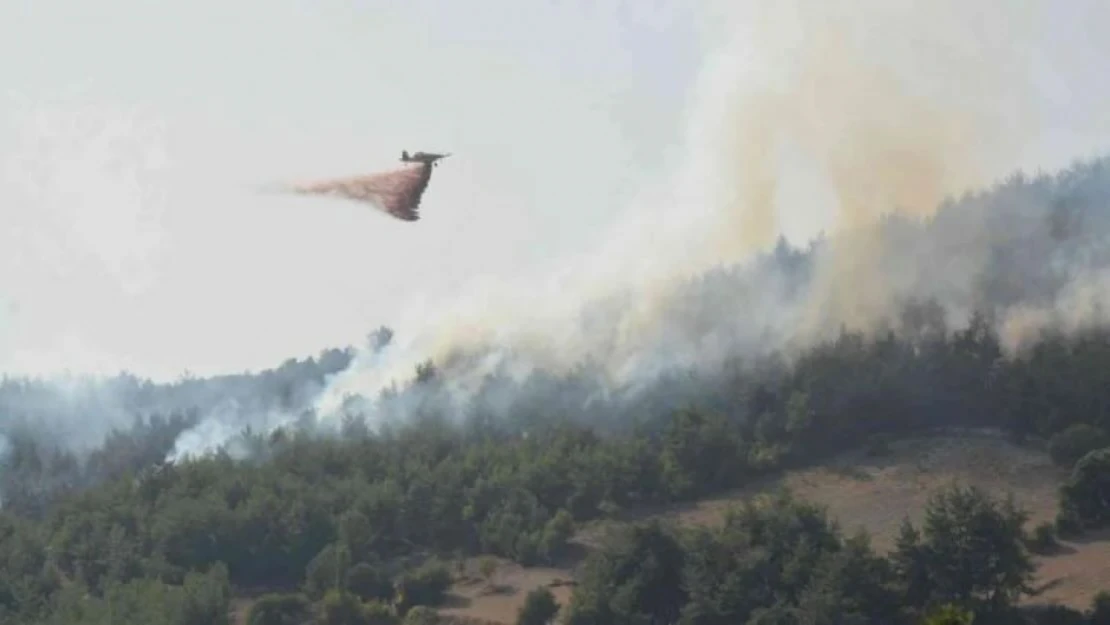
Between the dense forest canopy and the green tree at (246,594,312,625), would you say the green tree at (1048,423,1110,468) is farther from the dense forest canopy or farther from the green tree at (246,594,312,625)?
the green tree at (246,594,312,625)

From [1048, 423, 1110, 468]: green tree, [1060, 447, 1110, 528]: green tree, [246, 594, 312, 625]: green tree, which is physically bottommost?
[246, 594, 312, 625]: green tree

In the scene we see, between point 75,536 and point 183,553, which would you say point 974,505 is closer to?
point 183,553

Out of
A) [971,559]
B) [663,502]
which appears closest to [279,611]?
[663,502]

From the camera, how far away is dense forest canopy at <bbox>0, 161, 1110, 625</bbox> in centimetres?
12631

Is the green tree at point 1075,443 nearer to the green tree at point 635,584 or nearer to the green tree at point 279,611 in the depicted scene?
the green tree at point 635,584

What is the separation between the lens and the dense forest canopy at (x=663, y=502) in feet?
414

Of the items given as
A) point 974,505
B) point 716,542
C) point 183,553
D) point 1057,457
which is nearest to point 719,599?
point 716,542

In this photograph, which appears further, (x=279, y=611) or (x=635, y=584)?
(x=279, y=611)

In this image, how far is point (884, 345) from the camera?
181875mm

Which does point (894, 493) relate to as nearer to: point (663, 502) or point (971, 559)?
point (663, 502)

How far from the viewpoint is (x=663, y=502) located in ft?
553

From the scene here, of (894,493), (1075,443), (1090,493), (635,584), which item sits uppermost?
(1075,443)

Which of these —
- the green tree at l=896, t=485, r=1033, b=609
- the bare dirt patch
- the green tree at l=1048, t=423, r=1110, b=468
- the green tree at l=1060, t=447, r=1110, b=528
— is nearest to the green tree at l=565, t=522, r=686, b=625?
the bare dirt patch

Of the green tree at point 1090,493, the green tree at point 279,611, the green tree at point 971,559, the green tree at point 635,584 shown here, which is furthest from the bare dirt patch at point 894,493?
the green tree at point 279,611
